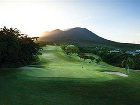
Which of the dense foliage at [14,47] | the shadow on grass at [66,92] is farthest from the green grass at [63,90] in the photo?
the dense foliage at [14,47]

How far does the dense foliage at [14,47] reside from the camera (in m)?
43.1

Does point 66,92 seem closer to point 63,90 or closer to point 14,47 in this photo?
point 63,90

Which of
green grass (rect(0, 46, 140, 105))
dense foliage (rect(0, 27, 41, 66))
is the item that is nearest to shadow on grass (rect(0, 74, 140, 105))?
green grass (rect(0, 46, 140, 105))

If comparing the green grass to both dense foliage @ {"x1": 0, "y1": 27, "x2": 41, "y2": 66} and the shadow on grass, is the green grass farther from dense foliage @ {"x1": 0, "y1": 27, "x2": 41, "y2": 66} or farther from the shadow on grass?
dense foliage @ {"x1": 0, "y1": 27, "x2": 41, "y2": 66}

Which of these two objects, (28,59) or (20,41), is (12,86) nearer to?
(20,41)

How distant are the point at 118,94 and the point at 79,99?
15.7ft

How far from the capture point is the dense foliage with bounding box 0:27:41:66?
141 feet

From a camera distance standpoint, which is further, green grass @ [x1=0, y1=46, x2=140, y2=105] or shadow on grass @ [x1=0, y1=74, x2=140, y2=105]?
green grass @ [x1=0, y1=46, x2=140, y2=105]

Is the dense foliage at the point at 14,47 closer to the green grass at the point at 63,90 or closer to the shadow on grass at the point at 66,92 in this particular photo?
the green grass at the point at 63,90

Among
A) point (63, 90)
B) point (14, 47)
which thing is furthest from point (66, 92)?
point (14, 47)

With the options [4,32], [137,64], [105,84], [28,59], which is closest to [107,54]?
[137,64]

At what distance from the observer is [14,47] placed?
44.2 metres

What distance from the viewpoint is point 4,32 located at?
45156 millimetres

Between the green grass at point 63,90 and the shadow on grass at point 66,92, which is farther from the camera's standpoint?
the green grass at point 63,90
